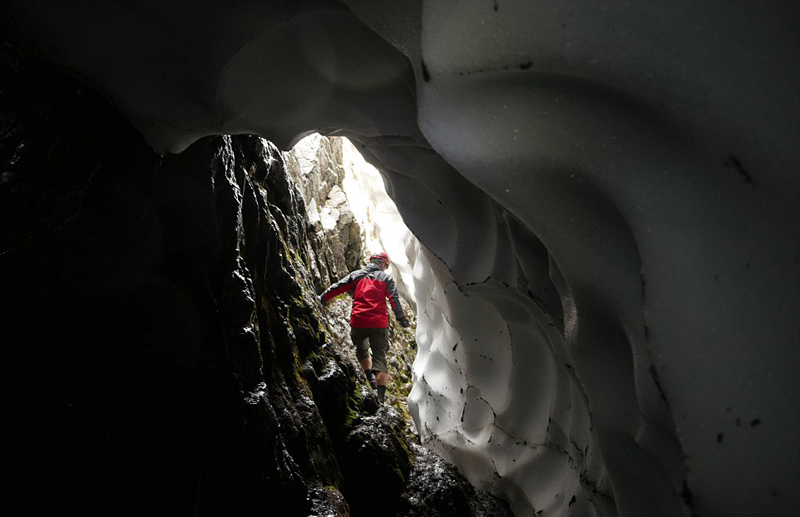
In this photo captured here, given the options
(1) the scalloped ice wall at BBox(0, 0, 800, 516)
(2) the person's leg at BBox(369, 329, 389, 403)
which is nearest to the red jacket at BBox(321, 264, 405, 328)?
(2) the person's leg at BBox(369, 329, 389, 403)

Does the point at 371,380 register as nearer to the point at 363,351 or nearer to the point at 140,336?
the point at 363,351

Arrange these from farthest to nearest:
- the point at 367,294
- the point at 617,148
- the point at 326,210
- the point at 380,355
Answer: the point at 326,210
the point at 380,355
the point at 367,294
the point at 617,148

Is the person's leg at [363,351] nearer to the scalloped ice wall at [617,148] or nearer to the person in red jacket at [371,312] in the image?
the person in red jacket at [371,312]

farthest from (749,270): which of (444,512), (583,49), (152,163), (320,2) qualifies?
(444,512)

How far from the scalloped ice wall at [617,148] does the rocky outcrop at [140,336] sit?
36cm

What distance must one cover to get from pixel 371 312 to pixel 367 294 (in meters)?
0.19

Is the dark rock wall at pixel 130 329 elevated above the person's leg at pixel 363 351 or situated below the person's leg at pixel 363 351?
below

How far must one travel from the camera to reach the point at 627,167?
30.8 inches

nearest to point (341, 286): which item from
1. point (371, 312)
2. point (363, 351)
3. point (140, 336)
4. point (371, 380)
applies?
point (371, 312)

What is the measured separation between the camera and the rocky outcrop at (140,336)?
Answer: 5.78 feet

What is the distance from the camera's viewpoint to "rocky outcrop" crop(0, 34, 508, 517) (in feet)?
5.78

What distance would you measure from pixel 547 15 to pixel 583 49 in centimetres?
10

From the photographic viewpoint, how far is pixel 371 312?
4.42 metres

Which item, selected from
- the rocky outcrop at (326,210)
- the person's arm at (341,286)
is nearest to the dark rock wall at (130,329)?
the person's arm at (341,286)
